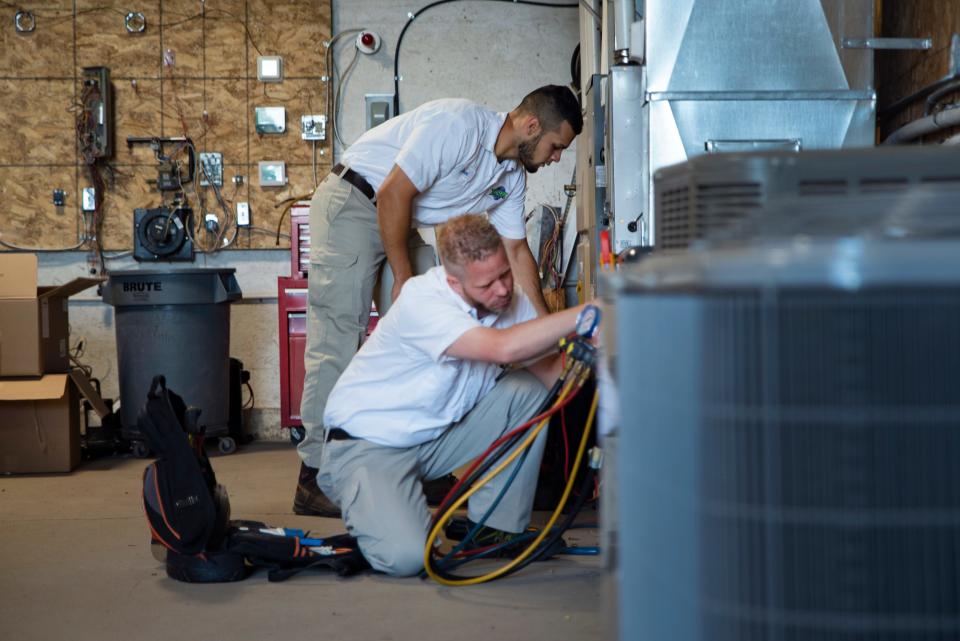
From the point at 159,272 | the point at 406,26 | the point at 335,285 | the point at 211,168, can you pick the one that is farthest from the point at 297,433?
the point at 406,26

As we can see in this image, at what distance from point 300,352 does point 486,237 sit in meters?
2.55

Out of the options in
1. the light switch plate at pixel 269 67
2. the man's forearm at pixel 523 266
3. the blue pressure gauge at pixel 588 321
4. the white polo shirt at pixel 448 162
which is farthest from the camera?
the light switch plate at pixel 269 67

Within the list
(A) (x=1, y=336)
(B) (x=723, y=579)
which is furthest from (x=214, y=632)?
(A) (x=1, y=336)

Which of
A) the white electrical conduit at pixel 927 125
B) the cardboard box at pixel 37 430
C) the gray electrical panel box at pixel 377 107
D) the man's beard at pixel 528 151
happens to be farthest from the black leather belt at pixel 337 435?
the gray electrical panel box at pixel 377 107

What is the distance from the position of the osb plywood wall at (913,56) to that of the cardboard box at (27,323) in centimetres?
324

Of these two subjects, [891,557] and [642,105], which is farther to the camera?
[642,105]

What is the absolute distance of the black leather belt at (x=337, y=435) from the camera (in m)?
2.65

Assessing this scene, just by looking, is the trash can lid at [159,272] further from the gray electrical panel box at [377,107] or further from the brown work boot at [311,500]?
the brown work boot at [311,500]

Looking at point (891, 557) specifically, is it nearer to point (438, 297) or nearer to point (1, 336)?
point (438, 297)

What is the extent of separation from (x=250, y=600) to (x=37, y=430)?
2.24 meters

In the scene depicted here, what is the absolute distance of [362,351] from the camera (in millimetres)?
2672

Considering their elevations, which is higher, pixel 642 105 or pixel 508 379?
pixel 642 105

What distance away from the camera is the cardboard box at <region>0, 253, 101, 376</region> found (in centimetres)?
407

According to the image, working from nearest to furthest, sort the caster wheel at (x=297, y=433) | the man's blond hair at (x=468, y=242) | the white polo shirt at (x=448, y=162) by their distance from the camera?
1. the man's blond hair at (x=468, y=242)
2. the white polo shirt at (x=448, y=162)
3. the caster wheel at (x=297, y=433)
